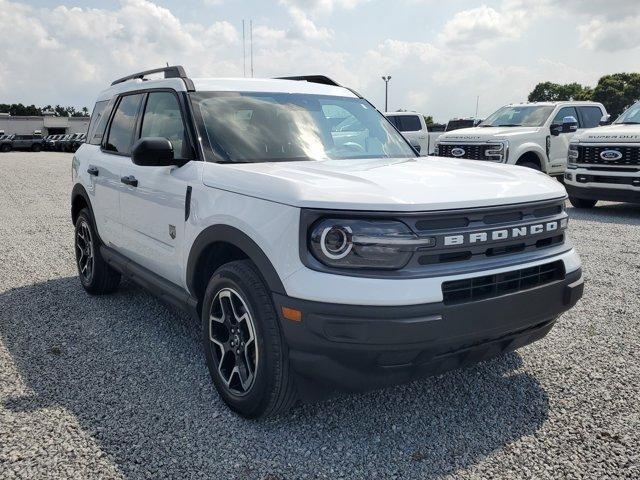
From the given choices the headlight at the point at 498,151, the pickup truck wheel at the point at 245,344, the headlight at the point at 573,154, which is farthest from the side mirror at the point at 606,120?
the pickup truck wheel at the point at 245,344

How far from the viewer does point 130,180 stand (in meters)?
4.14

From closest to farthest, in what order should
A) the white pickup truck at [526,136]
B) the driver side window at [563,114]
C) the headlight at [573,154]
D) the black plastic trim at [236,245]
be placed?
1. the black plastic trim at [236,245]
2. the headlight at [573,154]
3. the white pickup truck at [526,136]
4. the driver side window at [563,114]

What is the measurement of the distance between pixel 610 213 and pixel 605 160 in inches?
44.3

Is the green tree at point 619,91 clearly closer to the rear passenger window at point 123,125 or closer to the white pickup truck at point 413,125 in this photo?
the white pickup truck at point 413,125

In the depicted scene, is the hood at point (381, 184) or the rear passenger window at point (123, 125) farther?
the rear passenger window at point (123, 125)

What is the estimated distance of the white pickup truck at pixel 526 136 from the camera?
34.7ft

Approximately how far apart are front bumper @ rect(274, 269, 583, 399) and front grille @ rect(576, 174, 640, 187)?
760cm

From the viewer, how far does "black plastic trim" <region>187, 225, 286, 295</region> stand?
265 centimetres

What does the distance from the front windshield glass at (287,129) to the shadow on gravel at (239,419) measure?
1.47 m

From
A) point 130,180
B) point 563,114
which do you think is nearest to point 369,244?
point 130,180

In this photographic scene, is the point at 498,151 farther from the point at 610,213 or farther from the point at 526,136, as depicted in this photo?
the point at 610,213

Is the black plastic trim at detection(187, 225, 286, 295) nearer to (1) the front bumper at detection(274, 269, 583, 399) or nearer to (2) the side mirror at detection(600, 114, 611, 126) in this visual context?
(1) the front bumper at detection(274, 269, 583, 399)

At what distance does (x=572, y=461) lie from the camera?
2.65 metres

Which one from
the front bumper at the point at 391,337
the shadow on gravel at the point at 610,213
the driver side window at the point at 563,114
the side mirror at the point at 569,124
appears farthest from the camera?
the driver side window at the point at 563,114
